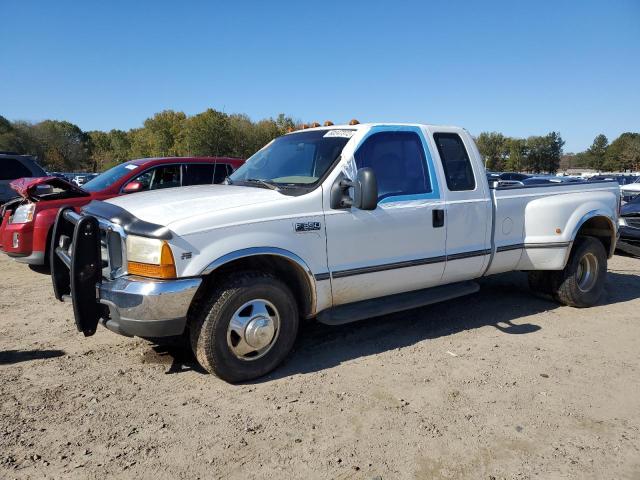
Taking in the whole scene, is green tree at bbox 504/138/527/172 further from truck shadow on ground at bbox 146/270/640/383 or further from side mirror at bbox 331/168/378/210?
side mirror at bbox 331/168/378/210

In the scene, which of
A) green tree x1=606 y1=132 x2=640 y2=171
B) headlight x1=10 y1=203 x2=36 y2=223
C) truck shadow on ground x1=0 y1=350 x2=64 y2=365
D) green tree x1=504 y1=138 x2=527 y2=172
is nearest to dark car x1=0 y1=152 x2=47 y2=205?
headlight x1=10 y1=203 x2=36 y2=223

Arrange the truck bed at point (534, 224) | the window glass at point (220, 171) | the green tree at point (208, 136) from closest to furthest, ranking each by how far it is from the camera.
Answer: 1. the truck bed at point (534, 224)
2. the window glass at point (220, 171)
3. the green tree at point (208, 136)

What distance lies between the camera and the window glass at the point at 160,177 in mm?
7625

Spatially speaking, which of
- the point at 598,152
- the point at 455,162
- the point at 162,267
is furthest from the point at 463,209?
the point at 598,152

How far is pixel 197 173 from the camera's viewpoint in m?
8.05

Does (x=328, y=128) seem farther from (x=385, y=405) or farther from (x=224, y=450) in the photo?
(x=224, y=450)

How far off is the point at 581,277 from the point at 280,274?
3.94 meters

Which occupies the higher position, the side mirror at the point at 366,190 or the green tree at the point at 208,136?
the green tree at the point at 208,136

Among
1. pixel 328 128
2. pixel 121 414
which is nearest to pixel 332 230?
pixel 328 128

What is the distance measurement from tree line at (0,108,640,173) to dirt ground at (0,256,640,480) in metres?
50.1

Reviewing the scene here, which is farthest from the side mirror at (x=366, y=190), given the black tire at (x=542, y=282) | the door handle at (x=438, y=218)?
the black tire at (x=542, y=282)

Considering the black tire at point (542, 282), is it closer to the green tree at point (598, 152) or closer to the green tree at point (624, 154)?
the green tree at point (624, 154)

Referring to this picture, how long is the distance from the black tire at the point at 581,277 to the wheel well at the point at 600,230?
0.17 metres

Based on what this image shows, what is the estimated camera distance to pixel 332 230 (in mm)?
3770
